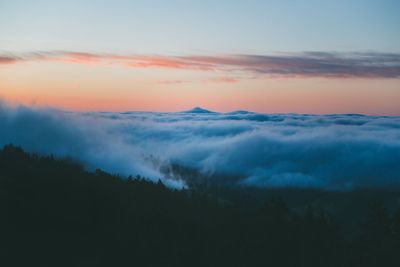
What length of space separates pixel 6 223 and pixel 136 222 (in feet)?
62.6

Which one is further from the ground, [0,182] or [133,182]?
[0,182]

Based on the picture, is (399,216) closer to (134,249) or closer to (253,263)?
(253,263)

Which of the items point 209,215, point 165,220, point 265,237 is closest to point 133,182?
point 209,215

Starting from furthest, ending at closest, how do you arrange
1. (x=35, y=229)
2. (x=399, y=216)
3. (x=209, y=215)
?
(x=209, y=215) → (x=399, y=216) → (x=35, y=229)

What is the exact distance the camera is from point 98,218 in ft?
237

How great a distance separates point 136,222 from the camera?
74562 millimetres

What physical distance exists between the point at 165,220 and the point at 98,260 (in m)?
22.4

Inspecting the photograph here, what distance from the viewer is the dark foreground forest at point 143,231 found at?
199 ft

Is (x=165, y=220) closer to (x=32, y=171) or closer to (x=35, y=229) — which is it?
(x=35, y=229)

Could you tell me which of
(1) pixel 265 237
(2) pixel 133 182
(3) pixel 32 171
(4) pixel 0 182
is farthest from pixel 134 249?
(2) pixel 133 182

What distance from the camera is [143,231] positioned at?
71.9 meters

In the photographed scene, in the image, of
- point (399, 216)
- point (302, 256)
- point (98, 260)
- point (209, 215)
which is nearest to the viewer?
point (98, 260)

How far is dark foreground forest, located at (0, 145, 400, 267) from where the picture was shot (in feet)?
199

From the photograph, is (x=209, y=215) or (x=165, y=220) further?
(x=209, y=215)
